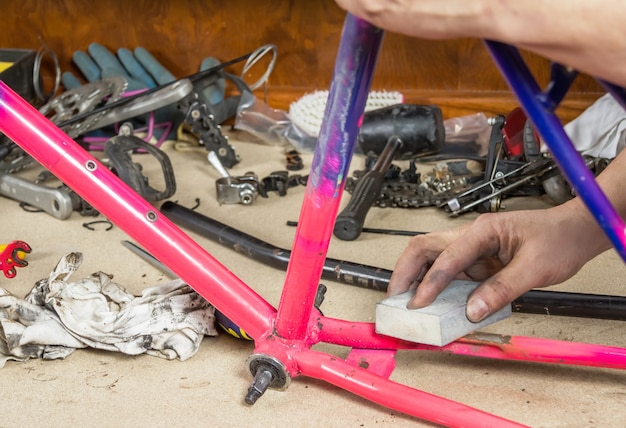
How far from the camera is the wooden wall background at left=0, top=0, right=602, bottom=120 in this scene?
2344 mm

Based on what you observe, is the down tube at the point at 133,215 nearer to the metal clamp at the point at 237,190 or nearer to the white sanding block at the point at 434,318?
Result: the white sanding block at the point at 434,318

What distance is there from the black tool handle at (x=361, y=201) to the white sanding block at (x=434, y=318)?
53 cm

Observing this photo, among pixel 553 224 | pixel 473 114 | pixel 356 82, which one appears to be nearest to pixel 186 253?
pixel 356 82

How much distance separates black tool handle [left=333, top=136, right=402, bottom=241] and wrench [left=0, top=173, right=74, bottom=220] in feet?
2.00

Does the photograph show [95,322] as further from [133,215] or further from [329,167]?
[329,167]

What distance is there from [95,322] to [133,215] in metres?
0.24

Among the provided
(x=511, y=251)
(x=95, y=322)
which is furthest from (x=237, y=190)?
(x=511, y=251)

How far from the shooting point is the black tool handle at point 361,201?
65.3 inches

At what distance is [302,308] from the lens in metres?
1.10

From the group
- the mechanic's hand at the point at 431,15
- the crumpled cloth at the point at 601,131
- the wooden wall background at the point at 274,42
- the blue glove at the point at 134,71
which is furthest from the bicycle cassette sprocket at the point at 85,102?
the mechanic's hand at the point at 431,15

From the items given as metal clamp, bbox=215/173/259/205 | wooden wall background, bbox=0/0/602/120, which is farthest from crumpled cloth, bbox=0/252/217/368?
wooden wall background, bbox=0/0/602/120

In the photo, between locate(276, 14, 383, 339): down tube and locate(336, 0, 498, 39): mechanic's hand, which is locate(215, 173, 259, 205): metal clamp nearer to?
locate(276, 14, 383, 339): down tube

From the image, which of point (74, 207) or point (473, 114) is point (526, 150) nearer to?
point (473, 114)

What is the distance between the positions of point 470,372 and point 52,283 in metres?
0.69
